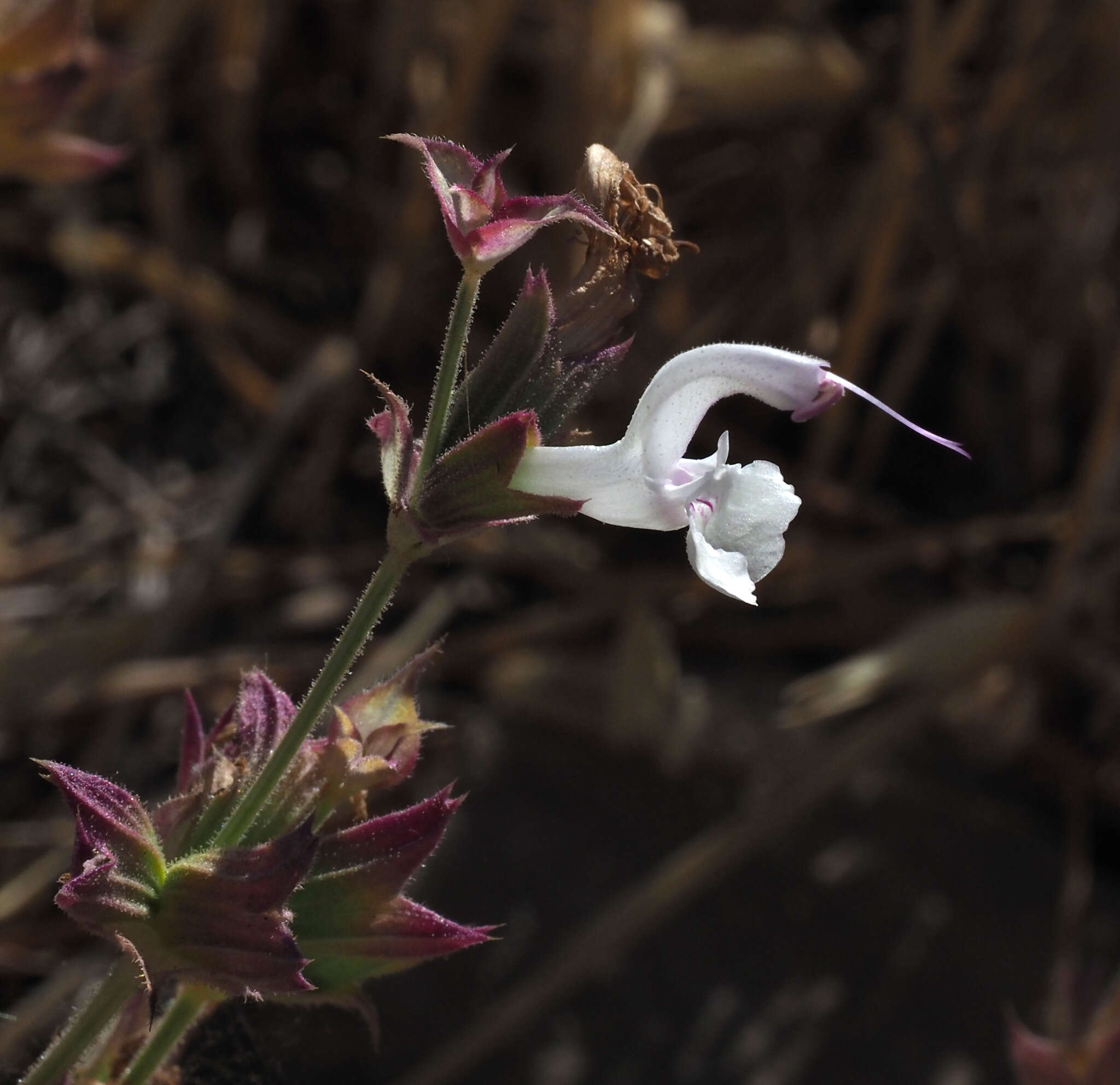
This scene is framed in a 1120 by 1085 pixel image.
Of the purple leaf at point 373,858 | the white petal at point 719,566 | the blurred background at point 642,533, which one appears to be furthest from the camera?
the blurred background at point 642,533

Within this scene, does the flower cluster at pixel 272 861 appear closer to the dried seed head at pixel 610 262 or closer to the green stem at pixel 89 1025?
the green stem at pixel 89 1025

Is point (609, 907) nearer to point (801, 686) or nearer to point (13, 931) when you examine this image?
point (801, 686)

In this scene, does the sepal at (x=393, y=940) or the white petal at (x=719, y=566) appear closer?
the white petal at (x=719, y=566)

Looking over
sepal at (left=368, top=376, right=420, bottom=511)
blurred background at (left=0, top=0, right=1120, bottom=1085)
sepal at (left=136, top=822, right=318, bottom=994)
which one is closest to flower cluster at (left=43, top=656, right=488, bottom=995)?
sepal at (left=136, top=822, right=318, bottom=994)

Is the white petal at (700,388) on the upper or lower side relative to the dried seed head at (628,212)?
lower

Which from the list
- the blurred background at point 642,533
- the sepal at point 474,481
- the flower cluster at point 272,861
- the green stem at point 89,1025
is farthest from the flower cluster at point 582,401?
the blurred background at point 642,533

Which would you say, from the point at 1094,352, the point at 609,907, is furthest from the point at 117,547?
the point at 1094,352
